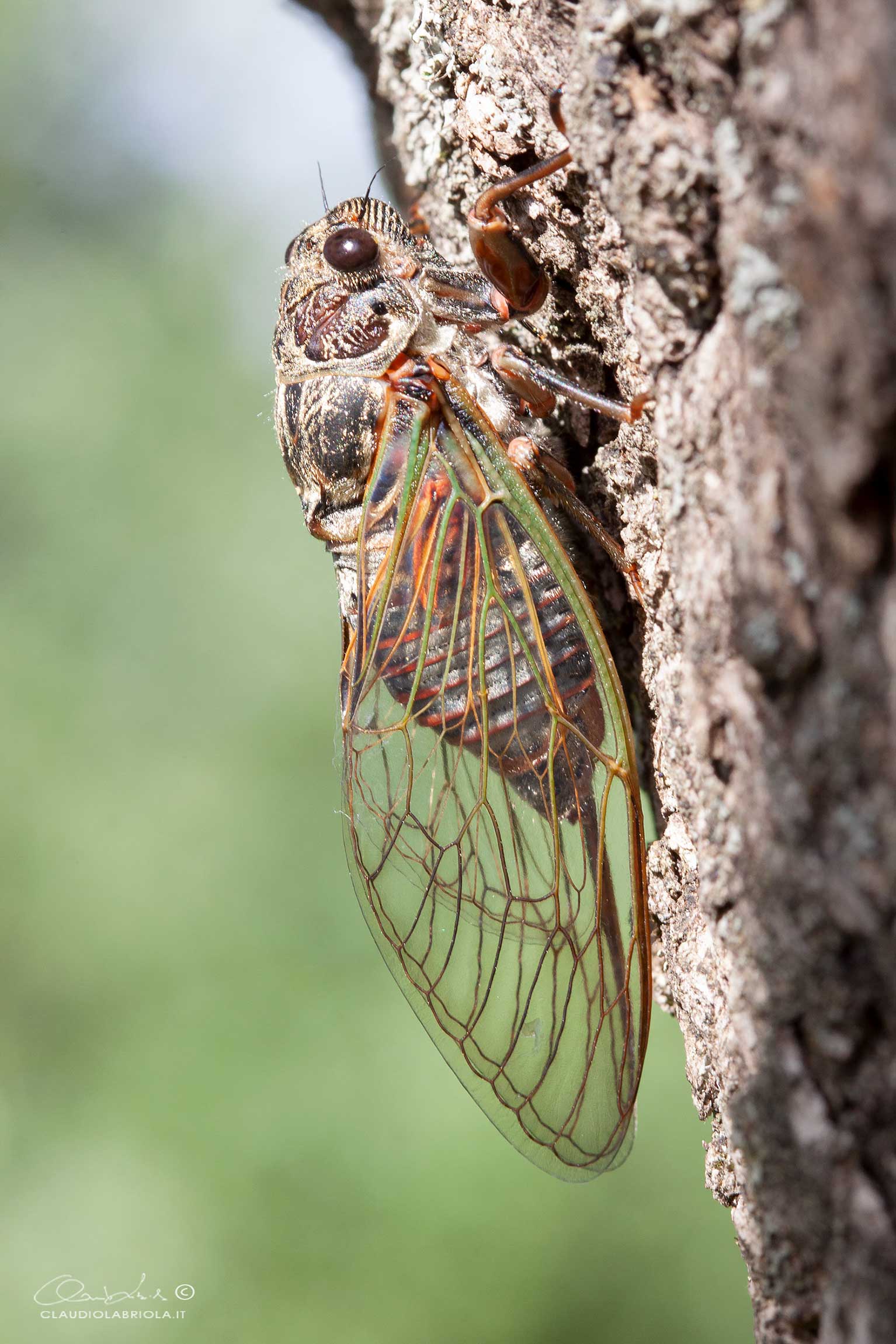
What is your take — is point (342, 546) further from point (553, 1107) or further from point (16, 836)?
point (16, 836)

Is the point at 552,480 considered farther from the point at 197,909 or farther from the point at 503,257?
the point at 197,909

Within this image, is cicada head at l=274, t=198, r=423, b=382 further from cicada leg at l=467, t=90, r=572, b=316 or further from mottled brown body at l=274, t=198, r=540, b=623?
cicada leg at l=467, t=90, r=572, b=316

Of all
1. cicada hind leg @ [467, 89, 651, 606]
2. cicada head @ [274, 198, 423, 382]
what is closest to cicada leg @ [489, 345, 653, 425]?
cicada hind leg @ [467, 89, 651, 606]

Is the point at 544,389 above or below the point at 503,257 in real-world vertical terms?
below

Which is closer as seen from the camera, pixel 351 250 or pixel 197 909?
pixel 351 250

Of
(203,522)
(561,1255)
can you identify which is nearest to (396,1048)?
(561,1255)
